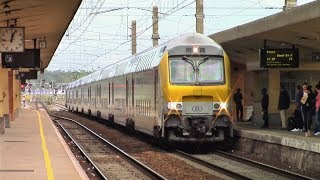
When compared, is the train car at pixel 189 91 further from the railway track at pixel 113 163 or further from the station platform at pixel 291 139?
the railway track at pixel 113 163

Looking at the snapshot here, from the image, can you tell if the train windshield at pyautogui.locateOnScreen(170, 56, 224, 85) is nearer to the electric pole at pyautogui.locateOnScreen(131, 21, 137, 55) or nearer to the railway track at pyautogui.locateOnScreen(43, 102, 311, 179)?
the railway track at pyautogui.locateOnScreen(43, 102, 311, 179)

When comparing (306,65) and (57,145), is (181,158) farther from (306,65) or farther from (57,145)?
(306,65)

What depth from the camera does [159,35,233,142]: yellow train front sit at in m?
17.2

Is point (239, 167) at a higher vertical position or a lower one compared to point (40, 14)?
lower

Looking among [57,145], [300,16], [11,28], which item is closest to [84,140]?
[57,145]

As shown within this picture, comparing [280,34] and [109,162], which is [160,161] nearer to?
[109,162]

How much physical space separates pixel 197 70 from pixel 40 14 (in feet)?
15.7

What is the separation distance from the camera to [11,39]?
18.3 metres

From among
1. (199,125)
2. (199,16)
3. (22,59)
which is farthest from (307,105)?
(22,59)

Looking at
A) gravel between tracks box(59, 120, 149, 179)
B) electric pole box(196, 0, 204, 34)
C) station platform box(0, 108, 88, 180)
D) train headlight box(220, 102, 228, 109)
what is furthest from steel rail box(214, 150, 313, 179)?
electric pole box(196, 0, 204, 34)

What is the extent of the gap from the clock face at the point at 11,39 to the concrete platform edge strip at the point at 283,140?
736 centimetres

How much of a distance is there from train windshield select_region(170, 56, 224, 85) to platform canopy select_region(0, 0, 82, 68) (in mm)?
3295

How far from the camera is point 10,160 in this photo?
14461 mm

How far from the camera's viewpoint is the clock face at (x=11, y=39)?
18312mm
